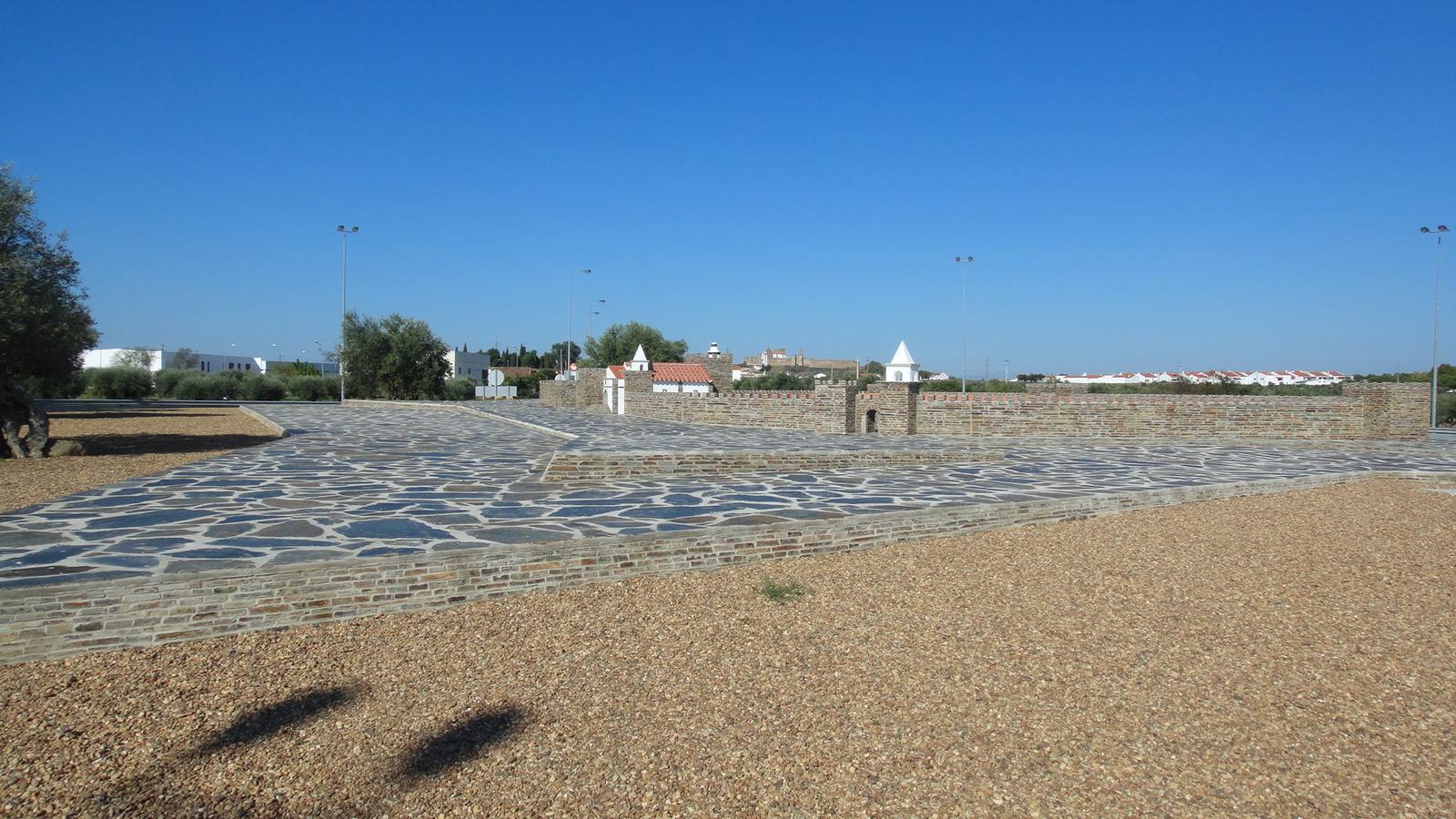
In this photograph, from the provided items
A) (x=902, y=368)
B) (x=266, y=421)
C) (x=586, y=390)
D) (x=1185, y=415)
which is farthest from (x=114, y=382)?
(x=1185, y=415)

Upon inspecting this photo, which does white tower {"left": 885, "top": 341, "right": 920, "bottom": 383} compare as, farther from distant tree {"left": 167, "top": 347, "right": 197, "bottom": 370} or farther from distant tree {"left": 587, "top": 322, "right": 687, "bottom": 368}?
distant tree {"left": 167, "top": 347, "right": 197, "bottom": 370}

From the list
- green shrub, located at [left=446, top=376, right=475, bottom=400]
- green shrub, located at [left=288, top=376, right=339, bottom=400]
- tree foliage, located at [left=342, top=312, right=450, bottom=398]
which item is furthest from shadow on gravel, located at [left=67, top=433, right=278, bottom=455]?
green shrub, located at [left=446, top=376, right=475, bottom=400]

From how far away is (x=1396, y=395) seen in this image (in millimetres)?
16469

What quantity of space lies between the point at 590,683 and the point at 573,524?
8.81ft

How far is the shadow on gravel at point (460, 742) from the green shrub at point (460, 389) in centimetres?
4986

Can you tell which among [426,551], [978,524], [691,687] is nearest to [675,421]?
[978,524]

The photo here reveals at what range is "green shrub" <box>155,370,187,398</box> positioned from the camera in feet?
152

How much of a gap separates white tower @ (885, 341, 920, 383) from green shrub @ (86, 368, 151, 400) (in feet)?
137

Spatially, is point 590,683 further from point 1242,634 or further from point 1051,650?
point 1242,634

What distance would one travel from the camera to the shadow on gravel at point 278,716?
11.7 ft

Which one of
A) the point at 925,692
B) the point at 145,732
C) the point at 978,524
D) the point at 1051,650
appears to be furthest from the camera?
the point at 978,524

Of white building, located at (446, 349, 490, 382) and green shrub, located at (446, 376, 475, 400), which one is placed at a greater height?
white building, located at (446, 349, 490, 382)

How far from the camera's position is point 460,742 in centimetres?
356

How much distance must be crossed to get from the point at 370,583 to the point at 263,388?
4779 centimetres
